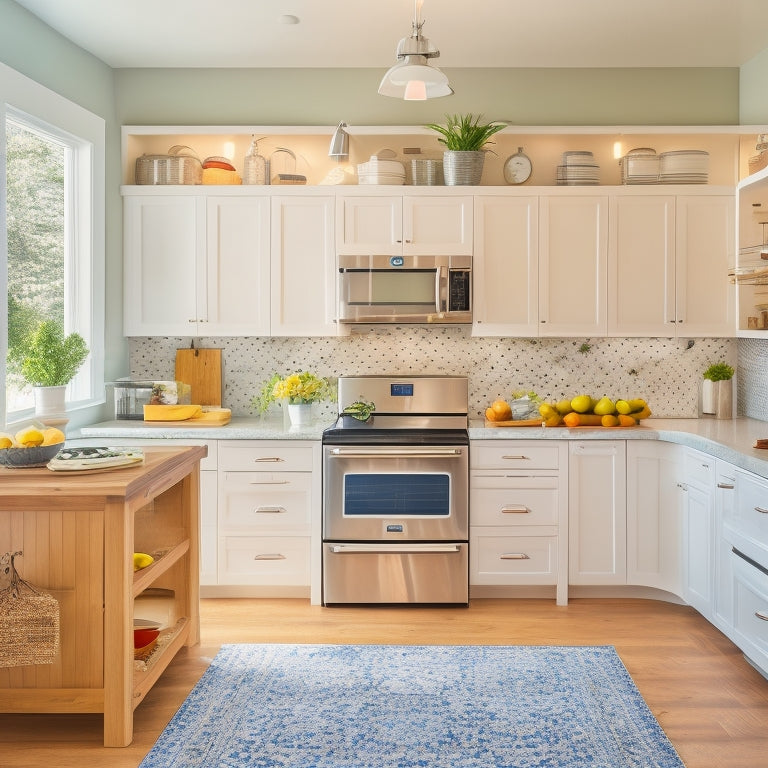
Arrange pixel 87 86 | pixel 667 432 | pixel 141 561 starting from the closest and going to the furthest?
pixel 141 561 → pixel 667 432 → pixel 87 86

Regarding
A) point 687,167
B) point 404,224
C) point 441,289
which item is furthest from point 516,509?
point 687,167

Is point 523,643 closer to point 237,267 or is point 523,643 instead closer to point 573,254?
point 573,254

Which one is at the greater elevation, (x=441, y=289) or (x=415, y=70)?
(x=415, y=70)

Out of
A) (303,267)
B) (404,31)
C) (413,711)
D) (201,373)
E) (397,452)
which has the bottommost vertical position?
(413,711)

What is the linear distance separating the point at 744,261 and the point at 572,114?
1.29 m

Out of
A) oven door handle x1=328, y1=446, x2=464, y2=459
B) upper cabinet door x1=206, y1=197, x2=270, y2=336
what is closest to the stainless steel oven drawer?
oven door handle x1=328, y1=446, x2=464, y2=459

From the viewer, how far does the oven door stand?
13.3ft

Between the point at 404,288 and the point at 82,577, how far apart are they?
7.78 feet

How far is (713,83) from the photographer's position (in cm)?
459

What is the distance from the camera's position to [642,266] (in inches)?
174

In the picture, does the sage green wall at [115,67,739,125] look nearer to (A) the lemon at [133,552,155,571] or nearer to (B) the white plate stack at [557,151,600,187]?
(B) the white plate stack at [557,151,600,187]

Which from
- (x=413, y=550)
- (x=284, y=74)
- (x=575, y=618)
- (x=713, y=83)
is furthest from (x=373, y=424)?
(x=713, y=83)

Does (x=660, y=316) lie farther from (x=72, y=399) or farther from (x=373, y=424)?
(x=72, y=399)

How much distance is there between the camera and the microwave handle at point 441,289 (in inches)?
171
